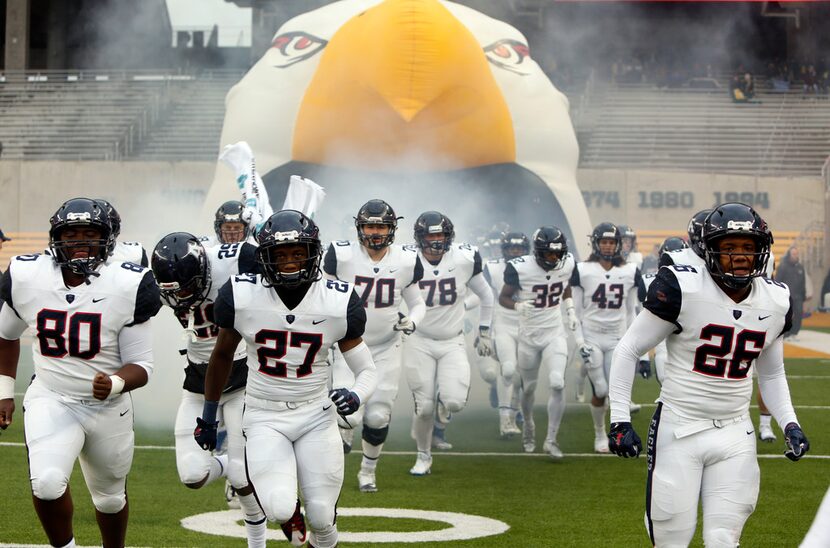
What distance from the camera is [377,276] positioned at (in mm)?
7293

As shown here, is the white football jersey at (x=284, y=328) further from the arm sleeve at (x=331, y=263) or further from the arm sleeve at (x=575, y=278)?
the arm sleeve at (x=575, y=278)

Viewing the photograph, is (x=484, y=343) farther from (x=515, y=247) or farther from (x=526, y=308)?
(x=515, y=247)

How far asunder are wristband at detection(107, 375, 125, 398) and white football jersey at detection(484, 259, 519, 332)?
501cm

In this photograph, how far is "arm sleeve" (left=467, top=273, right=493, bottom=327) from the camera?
853 cm

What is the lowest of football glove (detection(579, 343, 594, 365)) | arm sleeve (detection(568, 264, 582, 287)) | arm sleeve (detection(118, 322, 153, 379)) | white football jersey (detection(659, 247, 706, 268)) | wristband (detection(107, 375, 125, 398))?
football glove (detection(579, 343, 594, 365))

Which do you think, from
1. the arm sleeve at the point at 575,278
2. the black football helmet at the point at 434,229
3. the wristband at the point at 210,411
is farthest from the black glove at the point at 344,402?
the arm sleeve at the point at 575,278

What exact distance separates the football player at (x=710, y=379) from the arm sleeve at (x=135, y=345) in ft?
6.02

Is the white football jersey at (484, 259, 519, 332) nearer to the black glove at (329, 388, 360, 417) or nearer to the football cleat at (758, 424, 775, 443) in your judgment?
the football cleat at (758, 424, 775, 443)

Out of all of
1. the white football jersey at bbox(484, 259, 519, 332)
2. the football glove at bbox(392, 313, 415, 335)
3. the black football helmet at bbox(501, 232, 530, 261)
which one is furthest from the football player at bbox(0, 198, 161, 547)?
the black football helmet at bbox(501, 232, 530, 261)

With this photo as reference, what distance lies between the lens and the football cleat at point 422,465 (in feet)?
24.8

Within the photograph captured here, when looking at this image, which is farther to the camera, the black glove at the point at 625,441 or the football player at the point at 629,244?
the football player at the point at 629,244

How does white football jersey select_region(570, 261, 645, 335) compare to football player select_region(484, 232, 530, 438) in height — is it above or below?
above

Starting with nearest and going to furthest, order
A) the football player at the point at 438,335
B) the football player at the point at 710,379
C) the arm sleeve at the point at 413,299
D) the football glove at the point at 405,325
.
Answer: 1. the football player at the point at 710,379
2. the football glove at the point at 405,325
3. the arm sleeve at the point at 413,299
4. the football player at the point at 438,335

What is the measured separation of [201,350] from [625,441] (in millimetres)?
2328
